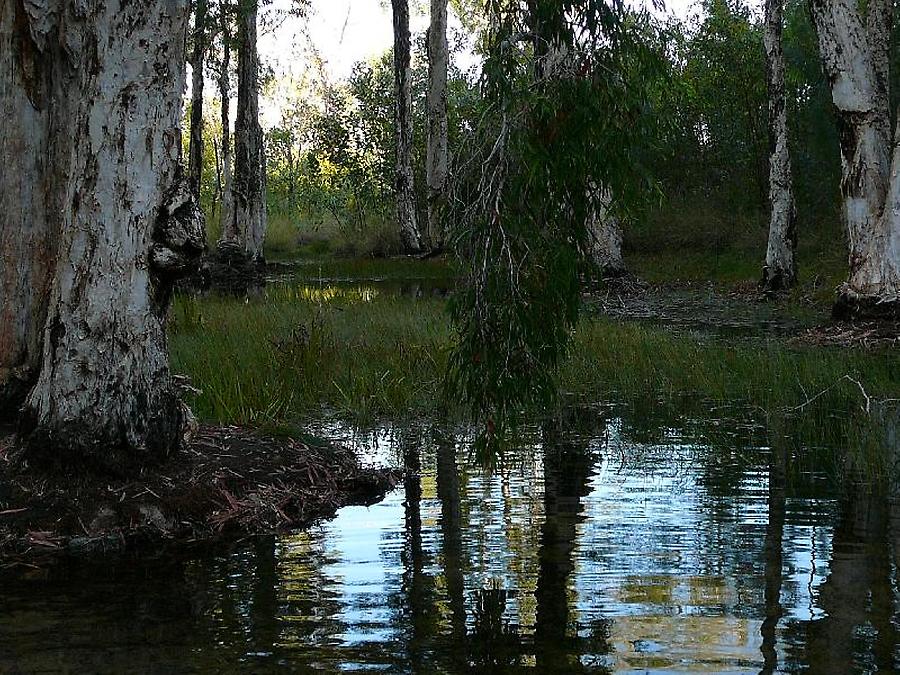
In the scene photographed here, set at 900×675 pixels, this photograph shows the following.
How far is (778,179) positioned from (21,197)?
50.5ft

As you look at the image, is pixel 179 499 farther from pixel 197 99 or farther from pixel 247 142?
pixel 197 99

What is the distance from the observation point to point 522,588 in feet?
14.1

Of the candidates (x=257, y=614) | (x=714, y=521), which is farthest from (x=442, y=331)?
(x=257, y=614)

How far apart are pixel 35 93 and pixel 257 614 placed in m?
3.58

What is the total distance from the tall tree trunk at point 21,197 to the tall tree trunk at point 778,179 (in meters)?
15.2

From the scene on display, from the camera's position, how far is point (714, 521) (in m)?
5.25

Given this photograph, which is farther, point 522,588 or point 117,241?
point 117,241

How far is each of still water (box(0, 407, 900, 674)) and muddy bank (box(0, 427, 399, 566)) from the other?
216mm

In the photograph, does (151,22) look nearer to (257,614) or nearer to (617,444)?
(257,614)

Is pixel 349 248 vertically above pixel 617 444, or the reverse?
pixel 349 248

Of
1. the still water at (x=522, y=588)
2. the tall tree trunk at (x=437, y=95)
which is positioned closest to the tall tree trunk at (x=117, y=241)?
the still water at (x=522, y=588)

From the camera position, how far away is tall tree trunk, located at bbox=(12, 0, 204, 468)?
17.2ft

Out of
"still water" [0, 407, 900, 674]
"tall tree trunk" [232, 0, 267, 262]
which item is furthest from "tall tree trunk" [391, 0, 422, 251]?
"still water" [0, 407, 900, 674]

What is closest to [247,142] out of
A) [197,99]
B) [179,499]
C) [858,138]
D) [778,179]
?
[197,99]
